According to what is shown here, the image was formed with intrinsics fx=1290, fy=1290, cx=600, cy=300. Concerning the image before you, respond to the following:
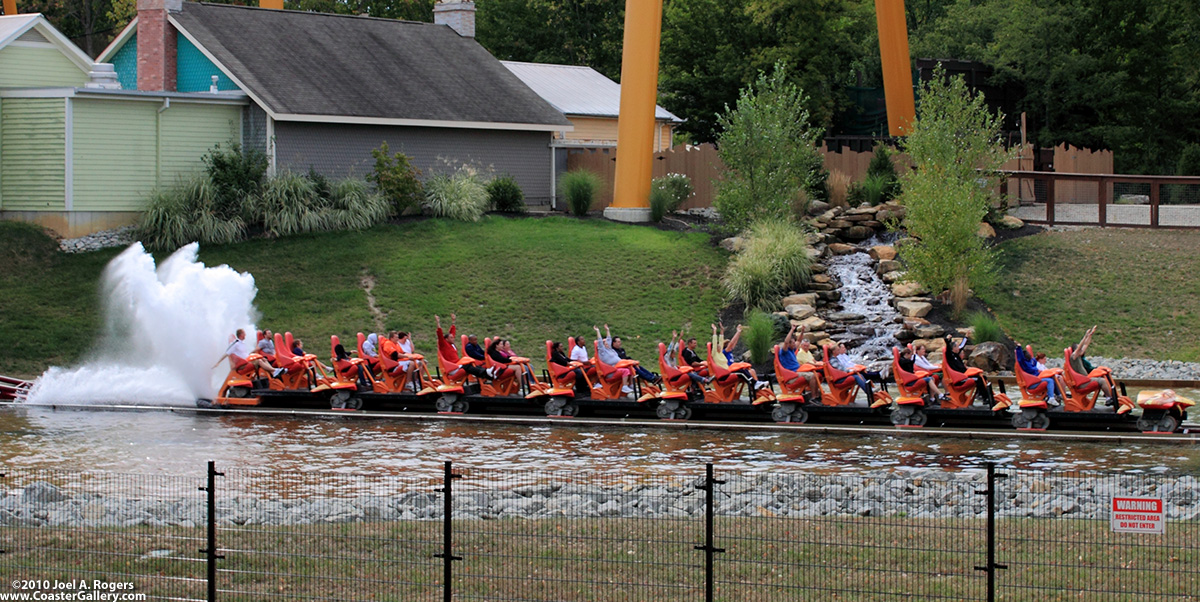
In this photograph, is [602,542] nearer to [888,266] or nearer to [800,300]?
[800,300]

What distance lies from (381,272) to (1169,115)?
123 feet

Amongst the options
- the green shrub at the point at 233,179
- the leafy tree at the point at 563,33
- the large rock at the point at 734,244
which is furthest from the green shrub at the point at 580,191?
the leafy tree at the point at 563,33

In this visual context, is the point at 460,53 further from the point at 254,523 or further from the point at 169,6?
the point at 254,523

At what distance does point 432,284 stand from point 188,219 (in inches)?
264

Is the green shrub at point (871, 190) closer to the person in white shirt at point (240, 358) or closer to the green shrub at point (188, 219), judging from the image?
the green shrub at point (188, 219)

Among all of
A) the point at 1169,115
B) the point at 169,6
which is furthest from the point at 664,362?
the point at 1169,115

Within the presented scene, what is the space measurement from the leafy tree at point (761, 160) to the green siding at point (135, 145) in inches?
520

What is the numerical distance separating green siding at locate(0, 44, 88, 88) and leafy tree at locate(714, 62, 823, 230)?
17.5m

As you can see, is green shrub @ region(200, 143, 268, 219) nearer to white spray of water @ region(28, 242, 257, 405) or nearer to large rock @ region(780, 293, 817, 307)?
white spray of water @ region(28, 242, 257, 405)

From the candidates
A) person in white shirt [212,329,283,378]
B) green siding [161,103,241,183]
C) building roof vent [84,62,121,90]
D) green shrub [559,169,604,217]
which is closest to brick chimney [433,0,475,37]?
green shrub [559,169,604,217]

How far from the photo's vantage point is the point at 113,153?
32094 mm

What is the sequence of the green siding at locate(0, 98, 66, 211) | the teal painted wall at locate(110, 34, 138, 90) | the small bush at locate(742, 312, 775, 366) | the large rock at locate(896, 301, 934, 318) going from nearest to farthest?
the small bush at locate(742, 312, 775, 366) < the large rock at locate(896, 301, 934, 318) < the green siding at locate(0, 98, 66, 211) < the teal painted wall at locate(110, 34, 138, 90)

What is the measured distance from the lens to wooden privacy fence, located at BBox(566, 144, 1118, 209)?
37.3 m

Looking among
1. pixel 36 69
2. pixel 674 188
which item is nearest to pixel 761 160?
pixel 674 188
